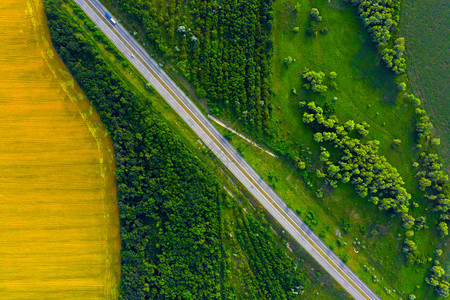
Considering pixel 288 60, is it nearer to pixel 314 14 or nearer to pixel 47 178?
pixel 314 14

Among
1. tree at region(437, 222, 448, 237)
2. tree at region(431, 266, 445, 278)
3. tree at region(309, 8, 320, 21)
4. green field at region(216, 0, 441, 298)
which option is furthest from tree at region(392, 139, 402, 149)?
tree at region(309, 8, 320, 21)

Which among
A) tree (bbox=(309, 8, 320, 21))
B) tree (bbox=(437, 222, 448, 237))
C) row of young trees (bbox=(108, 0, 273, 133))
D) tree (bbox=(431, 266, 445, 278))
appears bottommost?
tree (bbox=(431, 266, 445, 278))

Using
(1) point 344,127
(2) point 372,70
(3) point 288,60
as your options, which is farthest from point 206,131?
(2) point 372,70

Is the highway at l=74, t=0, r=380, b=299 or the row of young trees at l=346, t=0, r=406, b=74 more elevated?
the row of young trees at l=346, t=0, r=406, b=74

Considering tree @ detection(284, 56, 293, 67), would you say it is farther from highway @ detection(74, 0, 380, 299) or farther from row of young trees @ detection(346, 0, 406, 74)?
highway @ detection(74, 0, 380, 299)

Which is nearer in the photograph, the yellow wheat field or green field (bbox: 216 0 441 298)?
the yellow wheat field

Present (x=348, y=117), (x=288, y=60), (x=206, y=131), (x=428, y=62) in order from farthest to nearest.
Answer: (x=428, y=62) → (x=348, y=117) → (x=288, y=60) → (x=206, y=131)

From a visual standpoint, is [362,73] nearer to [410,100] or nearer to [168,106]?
[410,100]

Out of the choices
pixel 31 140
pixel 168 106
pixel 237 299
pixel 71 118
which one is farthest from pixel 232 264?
pixel 31 140
